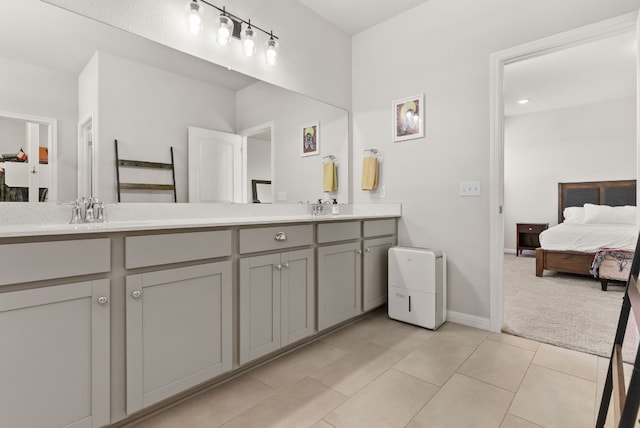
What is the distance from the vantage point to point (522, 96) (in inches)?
207

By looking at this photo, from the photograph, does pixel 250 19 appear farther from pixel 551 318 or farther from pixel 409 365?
pixel 551 318

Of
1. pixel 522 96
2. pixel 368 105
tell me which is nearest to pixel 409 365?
pixel 368 105

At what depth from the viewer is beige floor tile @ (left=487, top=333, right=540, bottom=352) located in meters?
2.21

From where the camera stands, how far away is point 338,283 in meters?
2.40

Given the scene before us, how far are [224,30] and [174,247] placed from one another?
4.97 feet

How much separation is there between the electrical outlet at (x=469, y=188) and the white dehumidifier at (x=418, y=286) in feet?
1.72

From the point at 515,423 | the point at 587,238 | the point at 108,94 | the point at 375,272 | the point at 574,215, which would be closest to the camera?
the point at 515,423

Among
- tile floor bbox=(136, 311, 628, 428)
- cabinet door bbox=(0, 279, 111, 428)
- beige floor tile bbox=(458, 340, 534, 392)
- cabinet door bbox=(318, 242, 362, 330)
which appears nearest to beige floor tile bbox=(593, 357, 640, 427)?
tile floor bbox=(136, 311, 628, 428)

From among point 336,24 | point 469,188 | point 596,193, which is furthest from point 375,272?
point 596,193

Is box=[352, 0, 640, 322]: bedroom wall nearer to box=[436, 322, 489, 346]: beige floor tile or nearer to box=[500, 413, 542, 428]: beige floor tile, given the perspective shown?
box=[436, 322, 489, 346]: beige floor tile

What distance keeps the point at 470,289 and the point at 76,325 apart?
2.55 m

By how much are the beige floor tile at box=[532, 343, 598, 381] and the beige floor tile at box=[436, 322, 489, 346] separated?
359 mm

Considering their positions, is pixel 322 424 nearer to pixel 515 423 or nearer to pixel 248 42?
pixel 515 423

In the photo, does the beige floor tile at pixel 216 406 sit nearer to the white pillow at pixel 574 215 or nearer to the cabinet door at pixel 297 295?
the cabinet door at pixel 297 295
